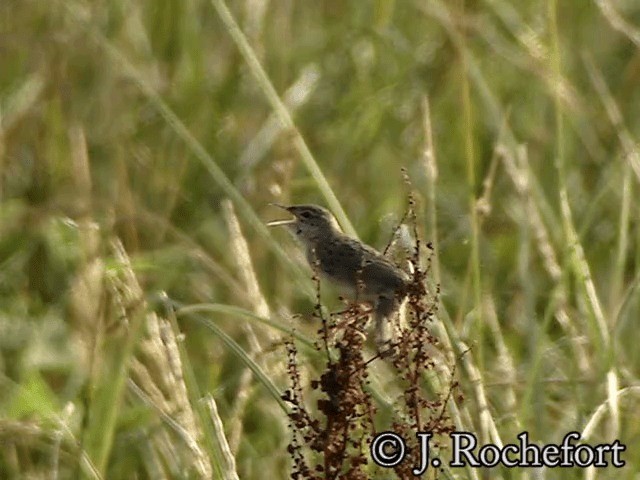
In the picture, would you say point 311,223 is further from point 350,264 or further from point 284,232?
point 284,232

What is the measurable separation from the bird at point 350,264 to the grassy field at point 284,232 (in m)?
0.08

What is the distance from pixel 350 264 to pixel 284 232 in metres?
1.33

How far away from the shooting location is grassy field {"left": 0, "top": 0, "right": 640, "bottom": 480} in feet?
9.46

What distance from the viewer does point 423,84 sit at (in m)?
4.93

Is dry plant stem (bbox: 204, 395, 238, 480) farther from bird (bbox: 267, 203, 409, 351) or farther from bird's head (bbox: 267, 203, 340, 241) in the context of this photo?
bird's head (bbox: 267, 203, 340, 241)

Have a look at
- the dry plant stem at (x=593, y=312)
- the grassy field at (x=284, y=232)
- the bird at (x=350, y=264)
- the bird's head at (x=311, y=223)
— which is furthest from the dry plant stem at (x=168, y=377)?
the dry plant stem at (x=593, y=312)

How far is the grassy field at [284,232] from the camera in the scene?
288 centimetres

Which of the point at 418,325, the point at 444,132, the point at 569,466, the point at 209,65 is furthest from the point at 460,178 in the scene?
the point at 418,325

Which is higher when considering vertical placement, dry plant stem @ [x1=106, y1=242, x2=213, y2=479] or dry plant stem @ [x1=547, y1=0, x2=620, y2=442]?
dry plant stem @ [x1=547, y1=0, x2=620, y2=442]

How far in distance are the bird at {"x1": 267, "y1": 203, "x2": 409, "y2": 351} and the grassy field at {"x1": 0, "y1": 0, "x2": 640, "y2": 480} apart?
76 millimetres

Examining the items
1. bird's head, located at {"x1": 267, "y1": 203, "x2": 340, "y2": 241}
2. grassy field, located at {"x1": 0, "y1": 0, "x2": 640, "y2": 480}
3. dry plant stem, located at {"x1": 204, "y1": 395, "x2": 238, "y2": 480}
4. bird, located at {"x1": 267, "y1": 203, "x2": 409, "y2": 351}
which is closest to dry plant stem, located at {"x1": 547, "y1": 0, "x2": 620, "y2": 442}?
grassy field, located at {"x1": 0, "y1": 0, "x2": 640, "y2": 480}

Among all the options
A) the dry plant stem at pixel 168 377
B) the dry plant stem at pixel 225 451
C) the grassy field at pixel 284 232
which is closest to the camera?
the dry plant stem at pixel 225 451

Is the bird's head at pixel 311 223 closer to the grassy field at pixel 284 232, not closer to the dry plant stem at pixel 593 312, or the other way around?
the grassy field at pixel 284 232

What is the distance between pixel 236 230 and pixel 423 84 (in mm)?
1969
